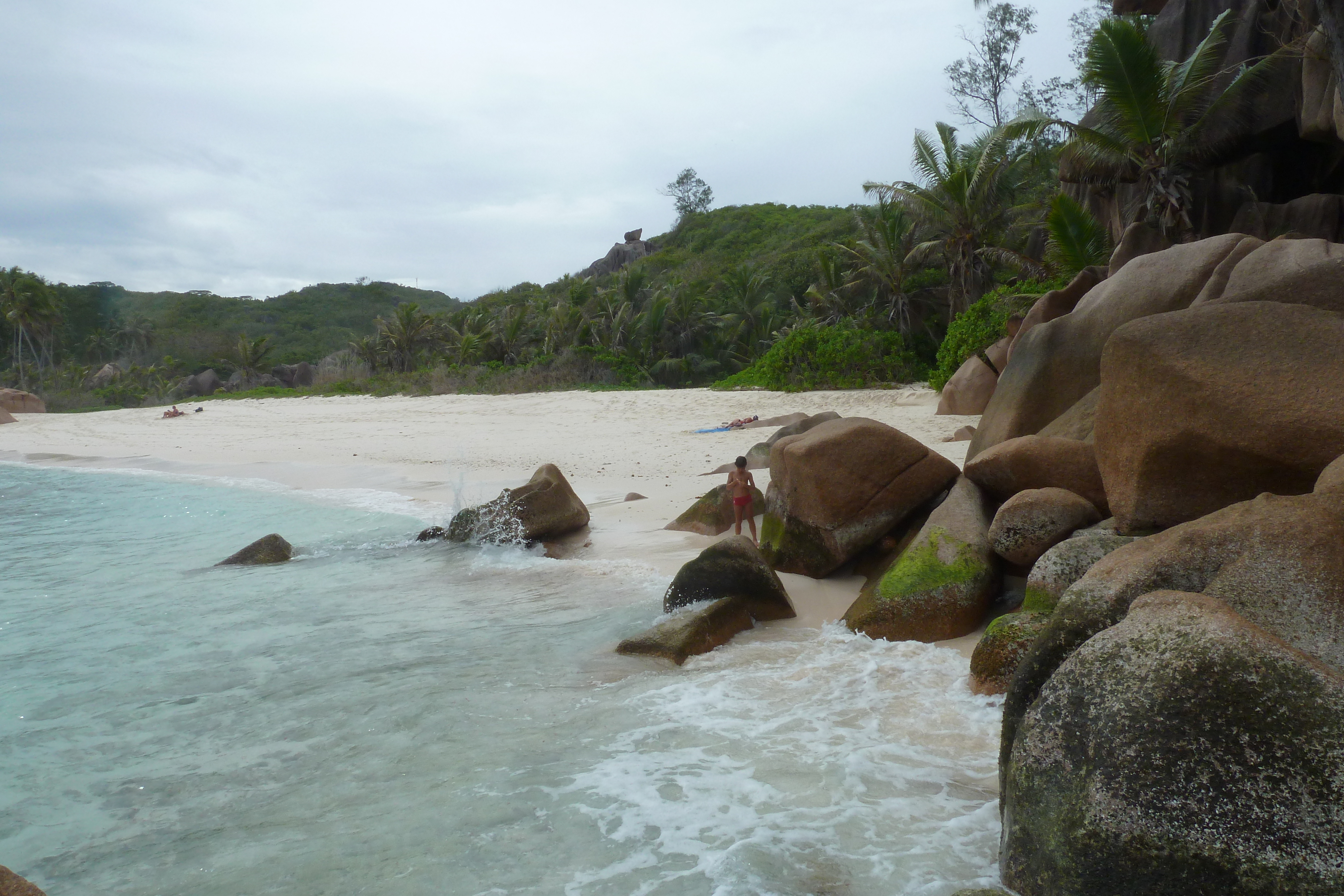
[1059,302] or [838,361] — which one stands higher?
[1059,302]

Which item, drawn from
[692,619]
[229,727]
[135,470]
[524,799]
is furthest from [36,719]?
[135,470]

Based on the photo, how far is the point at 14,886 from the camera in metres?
2.65

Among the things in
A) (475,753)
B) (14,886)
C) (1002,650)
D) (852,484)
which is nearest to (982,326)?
(852,484)

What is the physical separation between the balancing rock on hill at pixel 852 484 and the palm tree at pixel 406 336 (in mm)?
37820

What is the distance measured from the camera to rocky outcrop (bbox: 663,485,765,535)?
930cm

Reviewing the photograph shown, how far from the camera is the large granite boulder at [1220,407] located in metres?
4.68

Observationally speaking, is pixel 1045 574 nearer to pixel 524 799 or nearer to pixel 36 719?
pixel 524 799

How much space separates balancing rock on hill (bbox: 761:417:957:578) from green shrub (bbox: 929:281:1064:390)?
12392 mm

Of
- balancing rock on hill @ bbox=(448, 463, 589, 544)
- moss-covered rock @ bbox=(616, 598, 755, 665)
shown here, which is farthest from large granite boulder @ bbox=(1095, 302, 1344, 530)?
balancing rock on hill @ bbox=(448, 463, 589, 544)

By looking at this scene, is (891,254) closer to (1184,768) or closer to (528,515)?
(528,515)

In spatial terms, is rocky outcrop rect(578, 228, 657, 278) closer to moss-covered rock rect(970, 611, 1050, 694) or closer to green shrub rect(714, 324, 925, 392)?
green shrub rect(714, 324, 925, 392)

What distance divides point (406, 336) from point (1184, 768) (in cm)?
4312

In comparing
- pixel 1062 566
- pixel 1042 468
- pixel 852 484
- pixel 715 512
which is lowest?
pixel 715 512

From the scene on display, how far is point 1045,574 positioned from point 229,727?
16.8 ft
